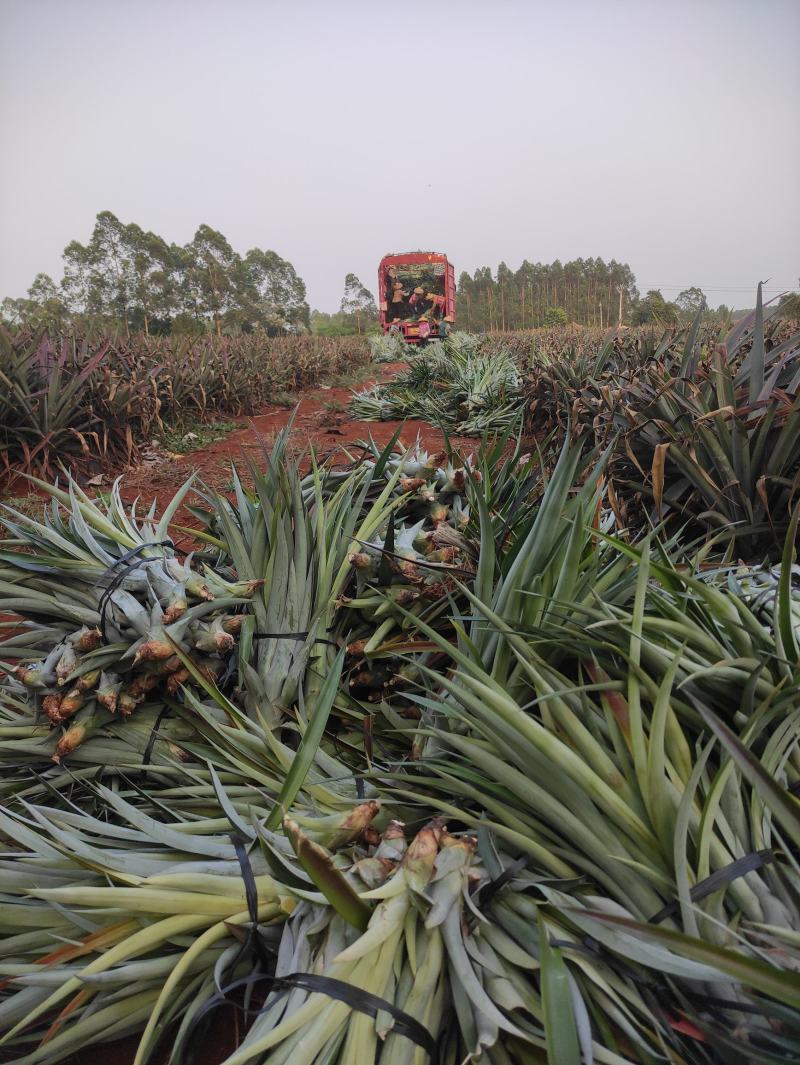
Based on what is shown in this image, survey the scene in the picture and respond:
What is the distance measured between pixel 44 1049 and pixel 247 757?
501 millimetres

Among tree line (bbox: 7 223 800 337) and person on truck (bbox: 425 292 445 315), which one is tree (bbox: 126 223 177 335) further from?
person on truck (bbox: 425 292 445 315)

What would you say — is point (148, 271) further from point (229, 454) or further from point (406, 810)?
point (406, 810)

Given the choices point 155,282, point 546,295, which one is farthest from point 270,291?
point 546,295

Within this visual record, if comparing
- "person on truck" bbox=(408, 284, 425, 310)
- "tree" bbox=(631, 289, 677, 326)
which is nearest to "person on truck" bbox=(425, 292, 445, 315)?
"person on truck" bbox=(408, 284, 425, 310)

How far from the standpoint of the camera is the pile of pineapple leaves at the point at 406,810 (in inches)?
26.6

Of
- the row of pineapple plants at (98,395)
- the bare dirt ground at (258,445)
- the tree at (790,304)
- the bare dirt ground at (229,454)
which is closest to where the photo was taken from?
the tree at (790,304)

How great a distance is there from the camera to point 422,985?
2.34 feet

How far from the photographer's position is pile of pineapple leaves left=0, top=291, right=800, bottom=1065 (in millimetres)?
675

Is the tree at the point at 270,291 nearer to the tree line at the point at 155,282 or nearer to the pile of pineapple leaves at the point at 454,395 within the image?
the tree line at the point at 155,282

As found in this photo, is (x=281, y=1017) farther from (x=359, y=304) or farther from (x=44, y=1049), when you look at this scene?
(x=359, y=304)

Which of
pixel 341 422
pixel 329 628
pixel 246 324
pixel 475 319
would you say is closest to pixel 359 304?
pixel 475 319

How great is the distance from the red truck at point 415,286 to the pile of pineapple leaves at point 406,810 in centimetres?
2469

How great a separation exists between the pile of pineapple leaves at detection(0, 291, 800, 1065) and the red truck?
24687 millimetres

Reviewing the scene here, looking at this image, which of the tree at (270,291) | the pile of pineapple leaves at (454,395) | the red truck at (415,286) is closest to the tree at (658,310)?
the red truck at (415,286)
